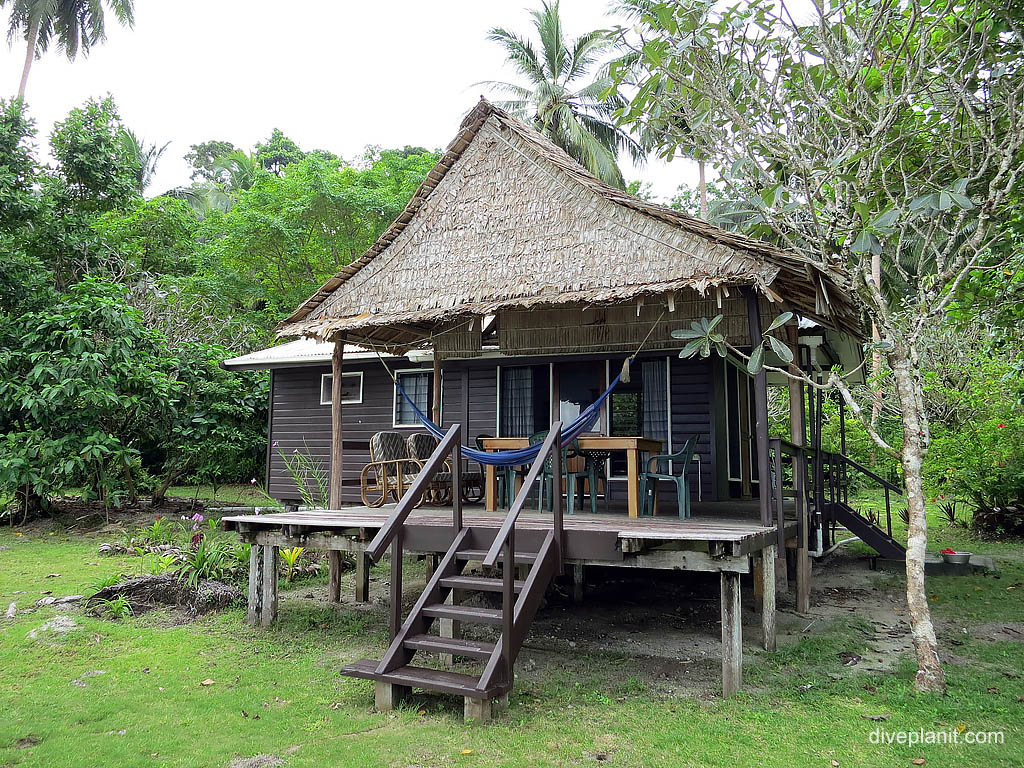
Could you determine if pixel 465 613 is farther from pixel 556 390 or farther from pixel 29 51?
pixel 29 51

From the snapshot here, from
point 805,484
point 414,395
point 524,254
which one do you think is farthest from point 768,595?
point 414,395

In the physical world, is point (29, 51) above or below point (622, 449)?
above

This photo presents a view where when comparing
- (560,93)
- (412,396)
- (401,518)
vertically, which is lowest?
(401,518)

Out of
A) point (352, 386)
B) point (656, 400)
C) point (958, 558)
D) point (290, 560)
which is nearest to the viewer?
point (290, 560)

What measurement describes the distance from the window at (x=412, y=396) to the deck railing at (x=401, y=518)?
7062mm

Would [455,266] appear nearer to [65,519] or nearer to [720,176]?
[720,176]

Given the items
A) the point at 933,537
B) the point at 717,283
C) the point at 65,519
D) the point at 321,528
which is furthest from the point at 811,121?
the point at 65,519

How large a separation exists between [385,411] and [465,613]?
8.68m

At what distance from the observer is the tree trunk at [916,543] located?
4.55 metres

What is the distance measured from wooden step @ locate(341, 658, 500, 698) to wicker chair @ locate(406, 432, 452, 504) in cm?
357

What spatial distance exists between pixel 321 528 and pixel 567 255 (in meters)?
3.24

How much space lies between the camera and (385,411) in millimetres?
12906

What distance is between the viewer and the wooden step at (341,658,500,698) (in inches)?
160

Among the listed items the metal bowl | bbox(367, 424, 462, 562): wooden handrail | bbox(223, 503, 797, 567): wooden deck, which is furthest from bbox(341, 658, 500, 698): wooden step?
the metal bowl
